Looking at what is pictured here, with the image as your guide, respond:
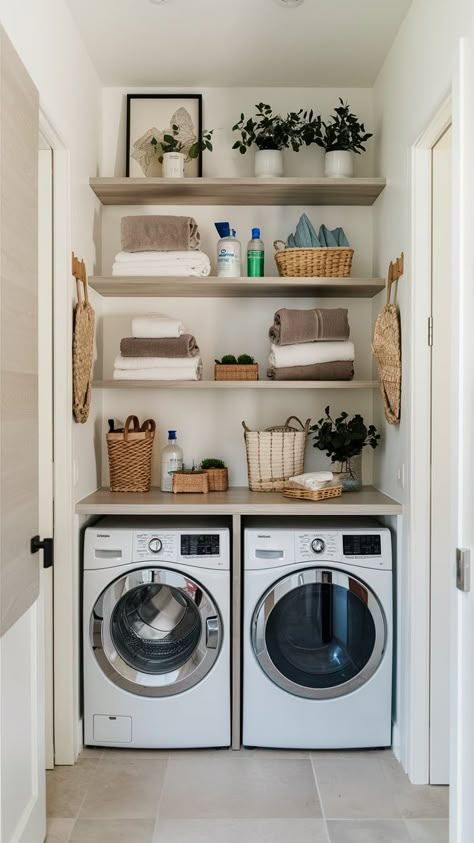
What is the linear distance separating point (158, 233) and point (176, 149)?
19.8 inches

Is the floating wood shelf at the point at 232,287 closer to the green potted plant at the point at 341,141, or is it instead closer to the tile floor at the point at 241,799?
the green potted plant at the point at 341,141

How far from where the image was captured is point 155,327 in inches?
113

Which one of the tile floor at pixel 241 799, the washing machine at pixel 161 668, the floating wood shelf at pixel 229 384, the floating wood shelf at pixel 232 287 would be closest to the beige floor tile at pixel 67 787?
the tile floor at pixel 241 799

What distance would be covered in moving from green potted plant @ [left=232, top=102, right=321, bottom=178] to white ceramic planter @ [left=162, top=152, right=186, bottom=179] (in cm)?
24

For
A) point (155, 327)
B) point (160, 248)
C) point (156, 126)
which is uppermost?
point (156, 126)

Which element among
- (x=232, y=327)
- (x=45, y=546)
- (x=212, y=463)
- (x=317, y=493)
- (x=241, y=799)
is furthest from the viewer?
(x=232, y=327)

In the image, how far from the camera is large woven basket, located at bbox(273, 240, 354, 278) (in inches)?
113

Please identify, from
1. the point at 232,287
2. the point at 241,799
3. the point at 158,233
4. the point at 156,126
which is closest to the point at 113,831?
the point at 241,799

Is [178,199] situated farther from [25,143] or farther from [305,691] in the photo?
[305,691]

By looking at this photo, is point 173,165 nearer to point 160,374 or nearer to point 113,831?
point 160,374

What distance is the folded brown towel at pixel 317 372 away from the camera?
2875mm

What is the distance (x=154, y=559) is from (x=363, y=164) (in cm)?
196

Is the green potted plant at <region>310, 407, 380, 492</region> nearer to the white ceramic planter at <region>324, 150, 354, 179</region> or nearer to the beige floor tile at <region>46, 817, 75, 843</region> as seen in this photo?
the white ceramic planter at <region>324, 150, 354, 179</region>

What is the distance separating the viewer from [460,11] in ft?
6.10
